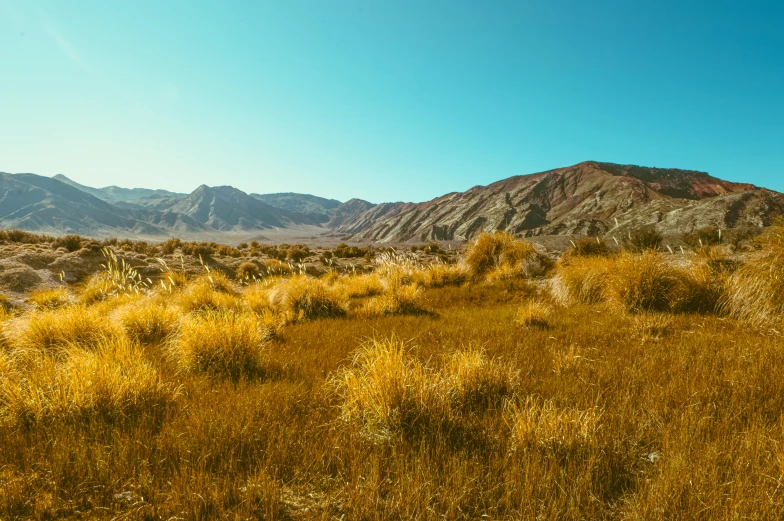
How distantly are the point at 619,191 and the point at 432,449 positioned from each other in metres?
81.6

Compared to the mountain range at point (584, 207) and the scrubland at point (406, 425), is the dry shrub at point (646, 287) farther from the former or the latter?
the mountain range at point (584, 207)

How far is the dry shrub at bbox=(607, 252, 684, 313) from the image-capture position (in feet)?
20.9

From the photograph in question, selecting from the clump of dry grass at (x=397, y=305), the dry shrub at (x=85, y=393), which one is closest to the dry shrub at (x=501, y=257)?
the clump of dry grass at (x=397, y=305)

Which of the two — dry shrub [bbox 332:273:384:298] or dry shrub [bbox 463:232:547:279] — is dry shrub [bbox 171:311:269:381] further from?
dry shrub [bbox 463:232:547:279]

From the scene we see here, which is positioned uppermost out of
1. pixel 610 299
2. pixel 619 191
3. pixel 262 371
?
pixel 619 191

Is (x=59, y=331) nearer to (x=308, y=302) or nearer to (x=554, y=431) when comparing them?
(x=308, y=302)

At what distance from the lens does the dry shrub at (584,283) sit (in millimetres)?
7387

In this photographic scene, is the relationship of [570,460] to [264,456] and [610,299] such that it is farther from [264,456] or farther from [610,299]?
[610,299]

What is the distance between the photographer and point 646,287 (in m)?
6.45

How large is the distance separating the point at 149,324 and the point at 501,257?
9.42 metres

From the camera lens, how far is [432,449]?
242 centimetres

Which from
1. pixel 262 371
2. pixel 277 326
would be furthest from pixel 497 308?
pixel 262 371

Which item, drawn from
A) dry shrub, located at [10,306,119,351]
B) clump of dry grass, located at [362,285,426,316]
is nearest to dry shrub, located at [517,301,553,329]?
clump of dry grass, located at [362,285,426,316]

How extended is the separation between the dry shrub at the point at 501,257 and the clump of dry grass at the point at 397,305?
341 cm
